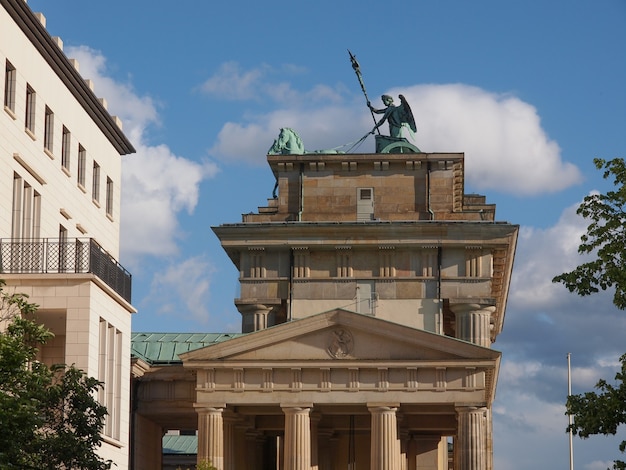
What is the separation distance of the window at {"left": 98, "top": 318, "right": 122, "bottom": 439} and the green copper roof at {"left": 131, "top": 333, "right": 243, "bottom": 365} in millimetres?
25081

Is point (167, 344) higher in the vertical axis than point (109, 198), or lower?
lower

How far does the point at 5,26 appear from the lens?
198 feet

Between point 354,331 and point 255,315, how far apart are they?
17.9 metres

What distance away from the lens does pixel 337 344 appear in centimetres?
8081

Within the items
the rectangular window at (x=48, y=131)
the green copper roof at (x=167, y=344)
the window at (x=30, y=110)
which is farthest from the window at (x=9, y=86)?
the green copper roof at (x=167, y=344)

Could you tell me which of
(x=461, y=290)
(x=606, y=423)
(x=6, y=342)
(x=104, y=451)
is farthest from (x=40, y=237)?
(x=461, y=290)

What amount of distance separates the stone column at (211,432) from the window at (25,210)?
Answer: 20.9 m

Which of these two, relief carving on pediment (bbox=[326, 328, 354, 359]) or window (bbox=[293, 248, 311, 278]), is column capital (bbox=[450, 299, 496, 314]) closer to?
window (bbox=[293, 248, 311, 278])

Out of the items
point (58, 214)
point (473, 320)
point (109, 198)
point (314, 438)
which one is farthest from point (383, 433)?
point (58, 214)

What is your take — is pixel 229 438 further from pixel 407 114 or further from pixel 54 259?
pixel 407 114

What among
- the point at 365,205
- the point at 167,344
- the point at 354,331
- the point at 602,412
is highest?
the point at 365,205

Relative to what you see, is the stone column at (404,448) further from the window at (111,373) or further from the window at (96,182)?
the window at (111,373)

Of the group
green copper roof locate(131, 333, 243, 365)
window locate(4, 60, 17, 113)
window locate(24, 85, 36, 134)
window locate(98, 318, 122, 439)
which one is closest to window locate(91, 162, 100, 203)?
window locate(24, 85, 36, 134)

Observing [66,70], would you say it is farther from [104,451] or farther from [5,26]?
[104,451]
